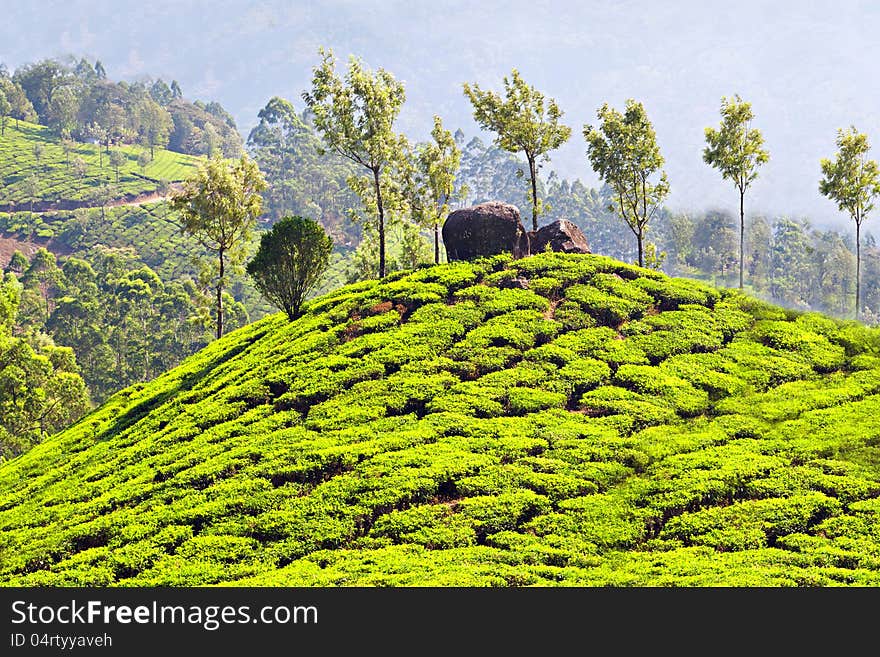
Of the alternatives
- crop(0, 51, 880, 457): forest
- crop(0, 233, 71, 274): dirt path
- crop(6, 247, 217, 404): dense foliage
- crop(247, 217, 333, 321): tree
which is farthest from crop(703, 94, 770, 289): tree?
crop(0, 233, 71, 274): dirt path

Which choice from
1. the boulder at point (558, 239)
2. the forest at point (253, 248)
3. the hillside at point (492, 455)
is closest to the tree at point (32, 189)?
the forest at point (253, 248)

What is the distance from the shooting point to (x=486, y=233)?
4481 centimetres

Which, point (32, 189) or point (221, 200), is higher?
point (32, 189)

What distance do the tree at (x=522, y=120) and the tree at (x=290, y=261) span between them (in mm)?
17958

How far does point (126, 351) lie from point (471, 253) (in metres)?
78.9

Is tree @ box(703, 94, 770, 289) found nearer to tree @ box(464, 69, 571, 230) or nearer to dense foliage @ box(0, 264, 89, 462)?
tree @ box(464, 69, 571, 230)

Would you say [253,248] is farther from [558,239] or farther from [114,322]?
[558,239]

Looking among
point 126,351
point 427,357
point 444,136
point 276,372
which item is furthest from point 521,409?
point 126,351

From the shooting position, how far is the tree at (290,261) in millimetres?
43062

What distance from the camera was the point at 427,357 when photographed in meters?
32.5

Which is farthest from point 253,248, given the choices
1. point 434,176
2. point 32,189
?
point 434,176

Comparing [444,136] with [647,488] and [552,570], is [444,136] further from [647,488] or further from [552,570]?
[552,570]

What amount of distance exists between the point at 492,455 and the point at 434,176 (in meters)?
41.3

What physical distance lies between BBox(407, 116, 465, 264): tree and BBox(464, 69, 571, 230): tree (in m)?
7.55
